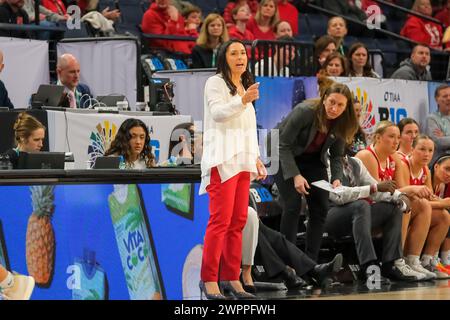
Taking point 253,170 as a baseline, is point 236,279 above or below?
below

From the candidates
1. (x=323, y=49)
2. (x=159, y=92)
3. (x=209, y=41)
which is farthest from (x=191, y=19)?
(x=159, y=92)

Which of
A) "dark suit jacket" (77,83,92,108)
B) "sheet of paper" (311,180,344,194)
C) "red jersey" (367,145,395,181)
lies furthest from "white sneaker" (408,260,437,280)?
"dark suit jacket" (77,83,92,108)

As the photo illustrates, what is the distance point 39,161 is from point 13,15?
5.44 m

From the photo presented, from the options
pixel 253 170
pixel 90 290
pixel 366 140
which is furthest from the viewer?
pixel 366 140

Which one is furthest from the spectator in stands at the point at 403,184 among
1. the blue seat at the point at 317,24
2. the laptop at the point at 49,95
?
the blue seat at the point at 317,24

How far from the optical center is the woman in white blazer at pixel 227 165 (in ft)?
24.1

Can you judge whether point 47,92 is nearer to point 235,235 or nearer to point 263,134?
point 263,134

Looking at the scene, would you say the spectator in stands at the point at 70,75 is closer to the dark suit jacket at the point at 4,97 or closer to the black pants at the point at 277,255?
the dark suit jacket at the point at 4,97

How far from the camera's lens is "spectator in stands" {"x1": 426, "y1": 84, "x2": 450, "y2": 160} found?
11.8 meters

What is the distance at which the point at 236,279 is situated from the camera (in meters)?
7.64

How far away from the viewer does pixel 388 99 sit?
1187 centimetres
